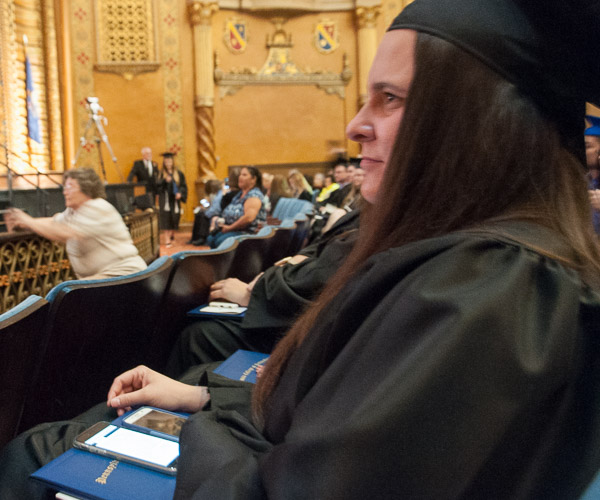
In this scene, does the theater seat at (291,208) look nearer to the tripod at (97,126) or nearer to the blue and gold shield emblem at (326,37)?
the tripod at (97,126)

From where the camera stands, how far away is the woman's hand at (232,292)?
2.52 m

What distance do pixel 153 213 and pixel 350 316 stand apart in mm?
7635

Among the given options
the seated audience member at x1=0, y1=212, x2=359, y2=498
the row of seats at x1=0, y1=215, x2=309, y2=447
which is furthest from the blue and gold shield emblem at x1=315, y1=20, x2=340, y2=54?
the row of seats at x1=0, y1=215, x2=309, y2=447

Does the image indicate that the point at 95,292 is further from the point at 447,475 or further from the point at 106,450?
the point at 447,475

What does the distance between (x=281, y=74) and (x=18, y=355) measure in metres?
11.9

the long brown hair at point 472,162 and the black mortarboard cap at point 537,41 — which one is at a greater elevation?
the black mortarboard cap at point 537,41

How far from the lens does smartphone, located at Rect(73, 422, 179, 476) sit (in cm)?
102

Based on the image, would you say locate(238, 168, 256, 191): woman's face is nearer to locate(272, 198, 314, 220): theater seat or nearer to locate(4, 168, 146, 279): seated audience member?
locate(272, 198, 314, 220): theater seat

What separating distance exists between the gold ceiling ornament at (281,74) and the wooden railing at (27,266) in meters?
8.09

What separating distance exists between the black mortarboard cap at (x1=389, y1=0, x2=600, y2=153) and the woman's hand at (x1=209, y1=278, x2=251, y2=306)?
1884 millimetres

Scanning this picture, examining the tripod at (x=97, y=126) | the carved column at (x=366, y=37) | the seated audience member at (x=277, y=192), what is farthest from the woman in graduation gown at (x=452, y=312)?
the carved column at (x=366, y=37)

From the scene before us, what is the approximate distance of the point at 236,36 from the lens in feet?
39.9

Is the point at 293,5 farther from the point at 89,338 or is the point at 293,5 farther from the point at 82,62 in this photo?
the point at 89,338

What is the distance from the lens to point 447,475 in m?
0.56
